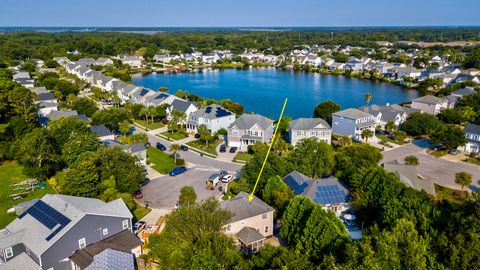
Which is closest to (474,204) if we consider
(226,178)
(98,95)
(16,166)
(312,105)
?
(226,178)

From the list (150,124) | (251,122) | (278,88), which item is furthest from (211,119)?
(278,88)

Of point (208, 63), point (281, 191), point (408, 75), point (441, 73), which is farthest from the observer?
point (208, 63)

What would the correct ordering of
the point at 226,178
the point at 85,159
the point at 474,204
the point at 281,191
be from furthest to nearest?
the point at 226,178 < the point at 85,159 < the point at 281,191 < the point at 474,204

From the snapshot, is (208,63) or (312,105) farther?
(208,63)

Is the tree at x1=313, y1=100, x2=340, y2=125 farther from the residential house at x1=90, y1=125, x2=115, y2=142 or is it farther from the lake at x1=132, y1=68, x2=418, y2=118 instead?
the residential house at x1=90, y1=125, x2=115, y2=142

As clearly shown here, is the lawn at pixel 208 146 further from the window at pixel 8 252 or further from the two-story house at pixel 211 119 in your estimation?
the window at pixel 8 252

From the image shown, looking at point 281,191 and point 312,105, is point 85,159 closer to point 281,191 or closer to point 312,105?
point 281,191

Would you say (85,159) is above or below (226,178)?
above
